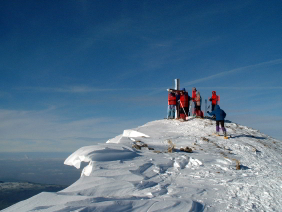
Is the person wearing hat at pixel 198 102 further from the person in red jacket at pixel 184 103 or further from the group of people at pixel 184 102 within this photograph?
the person in red jacket at pixel 184 103

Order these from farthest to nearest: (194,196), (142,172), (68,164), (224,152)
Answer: (224,152) → (68,164) → (142,172) → (194,196)

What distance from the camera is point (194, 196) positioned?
175 inches

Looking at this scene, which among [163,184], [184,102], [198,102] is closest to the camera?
[163,184]

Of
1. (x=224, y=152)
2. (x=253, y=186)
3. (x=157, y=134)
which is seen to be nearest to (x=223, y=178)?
(x=253, y=186)

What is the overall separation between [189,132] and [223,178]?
6.93 metres

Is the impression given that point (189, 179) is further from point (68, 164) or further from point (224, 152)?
point (224, 152)

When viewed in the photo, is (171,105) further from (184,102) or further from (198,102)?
(198,102)

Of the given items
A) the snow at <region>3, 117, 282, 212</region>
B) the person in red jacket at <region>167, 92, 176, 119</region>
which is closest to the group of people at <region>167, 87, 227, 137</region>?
the person in red jacket at <region>167, 92, 176, 119</region>

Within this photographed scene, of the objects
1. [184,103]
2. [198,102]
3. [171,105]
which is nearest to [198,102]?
[198,102]

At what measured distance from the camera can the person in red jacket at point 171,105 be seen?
15.6m

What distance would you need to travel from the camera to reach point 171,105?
1606 cm

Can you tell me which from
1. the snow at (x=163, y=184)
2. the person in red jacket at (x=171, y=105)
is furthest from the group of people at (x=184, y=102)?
the snow at (x=163, y=184)

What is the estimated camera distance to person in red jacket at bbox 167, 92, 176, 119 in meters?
15.6

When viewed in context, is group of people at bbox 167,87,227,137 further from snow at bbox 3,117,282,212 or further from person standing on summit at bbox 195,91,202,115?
snow at bbox 3,117,282,212
